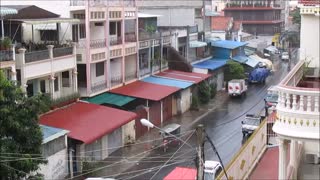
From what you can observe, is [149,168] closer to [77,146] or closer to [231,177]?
[77,146]

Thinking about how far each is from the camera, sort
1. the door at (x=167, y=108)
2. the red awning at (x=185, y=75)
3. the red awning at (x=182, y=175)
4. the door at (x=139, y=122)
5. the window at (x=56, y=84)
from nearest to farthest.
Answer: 1. the red awning at (x=182, y=175)
2. the window at (x=56, y=84)
3. the door at (x=139, y=122)
4. the door at (x=167, y=108)
5. the red awning at (x=185, y=75)

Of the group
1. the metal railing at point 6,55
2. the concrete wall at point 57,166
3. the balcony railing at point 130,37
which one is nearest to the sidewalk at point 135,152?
the concrete wall at point 57,166

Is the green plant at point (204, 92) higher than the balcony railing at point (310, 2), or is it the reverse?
the balcony railing at point (310, 2)

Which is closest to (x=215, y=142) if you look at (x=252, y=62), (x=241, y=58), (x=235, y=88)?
(x=235, y=88)

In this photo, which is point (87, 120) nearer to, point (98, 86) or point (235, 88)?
point (98, 86)

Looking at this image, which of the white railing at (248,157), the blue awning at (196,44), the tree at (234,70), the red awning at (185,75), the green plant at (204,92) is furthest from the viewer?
the tree at (234,70)

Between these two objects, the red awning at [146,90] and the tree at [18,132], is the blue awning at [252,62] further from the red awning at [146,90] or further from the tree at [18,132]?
the tree at [18,132]

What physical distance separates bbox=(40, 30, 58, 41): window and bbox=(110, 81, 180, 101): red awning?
4.40 meters

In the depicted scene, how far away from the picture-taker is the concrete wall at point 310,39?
1177cm

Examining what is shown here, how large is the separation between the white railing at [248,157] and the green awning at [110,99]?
11472 millimetres

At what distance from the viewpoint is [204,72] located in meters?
39.7

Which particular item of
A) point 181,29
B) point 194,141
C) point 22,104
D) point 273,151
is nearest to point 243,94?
point 181,29

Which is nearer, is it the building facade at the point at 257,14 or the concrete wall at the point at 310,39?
the concrete wall at the point at 310,39

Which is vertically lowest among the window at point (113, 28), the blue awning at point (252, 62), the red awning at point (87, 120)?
the red awning at point (87, 120)
